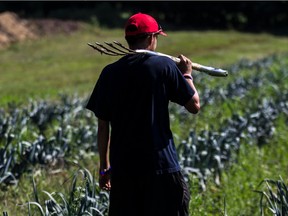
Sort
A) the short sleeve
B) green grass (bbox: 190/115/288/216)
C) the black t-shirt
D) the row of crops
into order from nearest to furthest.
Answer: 1. the black t-shirt
2. the short sleeve
3. the row of crops
4. green grass (bbox: 190/115/288/216)

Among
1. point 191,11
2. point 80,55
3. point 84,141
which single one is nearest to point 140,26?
point 84,141

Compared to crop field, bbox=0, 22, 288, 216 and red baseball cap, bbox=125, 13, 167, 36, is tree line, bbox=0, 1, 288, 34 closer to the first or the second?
crop field, bbox=0, 22, 288, 216

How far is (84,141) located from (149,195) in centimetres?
373

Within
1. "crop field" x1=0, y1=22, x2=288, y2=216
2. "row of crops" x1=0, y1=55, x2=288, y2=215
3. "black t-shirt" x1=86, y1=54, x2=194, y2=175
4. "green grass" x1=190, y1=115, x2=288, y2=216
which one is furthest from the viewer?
"green grass" x1=190, y1=115, x2=288, y2=216

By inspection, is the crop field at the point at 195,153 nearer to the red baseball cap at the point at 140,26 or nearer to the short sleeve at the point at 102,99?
the short sleeve at the point at 102,99

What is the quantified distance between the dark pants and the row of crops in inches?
21.0

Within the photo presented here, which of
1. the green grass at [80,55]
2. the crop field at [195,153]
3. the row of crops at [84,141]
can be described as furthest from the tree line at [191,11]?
the row of crops at [84,141]

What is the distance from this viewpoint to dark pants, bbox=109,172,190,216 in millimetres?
3908

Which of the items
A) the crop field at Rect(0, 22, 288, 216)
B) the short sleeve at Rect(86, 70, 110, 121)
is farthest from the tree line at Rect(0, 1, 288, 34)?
the short sleeve at Rect(86, 70, 110, 121)

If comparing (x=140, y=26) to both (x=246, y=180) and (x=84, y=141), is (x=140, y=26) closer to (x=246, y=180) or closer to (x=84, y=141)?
(x=246, y=180)

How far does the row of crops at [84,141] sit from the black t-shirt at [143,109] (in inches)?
28.3

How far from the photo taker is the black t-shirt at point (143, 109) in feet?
12.7

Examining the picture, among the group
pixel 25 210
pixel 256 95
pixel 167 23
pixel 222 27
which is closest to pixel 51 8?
pixel 167 23

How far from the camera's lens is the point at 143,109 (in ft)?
12.8
